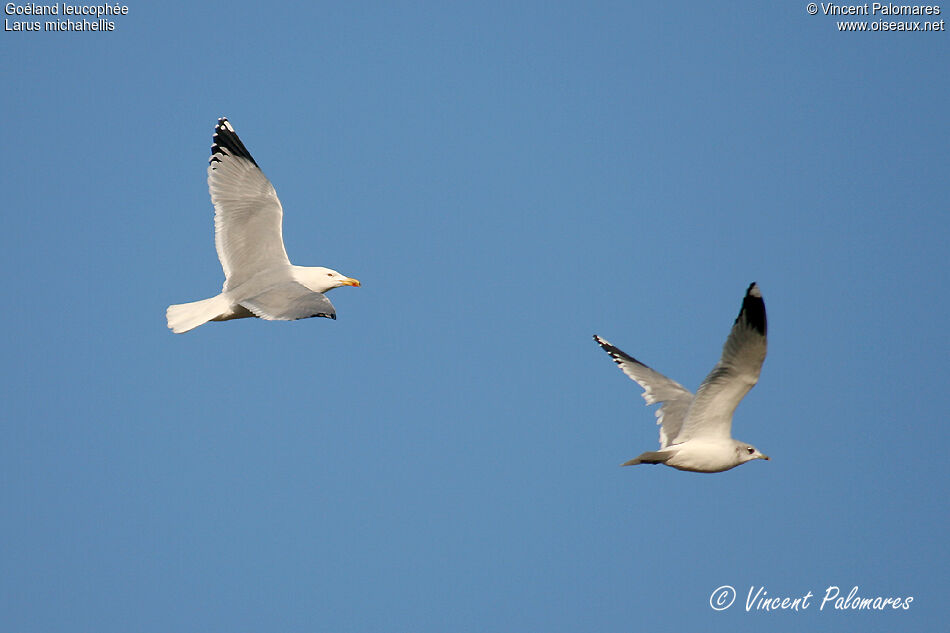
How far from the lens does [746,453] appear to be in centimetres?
→ 905

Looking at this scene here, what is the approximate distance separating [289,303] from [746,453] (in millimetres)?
3792

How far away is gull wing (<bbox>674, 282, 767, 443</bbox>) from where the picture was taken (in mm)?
8148

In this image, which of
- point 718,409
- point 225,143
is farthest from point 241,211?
point 718,409

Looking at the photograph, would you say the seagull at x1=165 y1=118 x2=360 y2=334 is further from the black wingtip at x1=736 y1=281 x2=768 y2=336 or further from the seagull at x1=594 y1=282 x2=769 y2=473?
the black wingtip at x1=736 y1=281 x2=768 y2=336

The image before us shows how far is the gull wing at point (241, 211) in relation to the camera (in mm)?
10367

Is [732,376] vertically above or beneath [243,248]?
beneath

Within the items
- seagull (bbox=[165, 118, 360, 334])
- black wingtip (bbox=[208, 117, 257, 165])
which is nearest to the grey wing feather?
seagull (bbox=[165, 118, 360, 334])

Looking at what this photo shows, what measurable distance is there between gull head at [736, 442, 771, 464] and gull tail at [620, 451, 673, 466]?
2.00 feet

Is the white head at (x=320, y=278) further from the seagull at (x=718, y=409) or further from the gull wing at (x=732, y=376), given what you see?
the gull wing at (x=732, y=376)

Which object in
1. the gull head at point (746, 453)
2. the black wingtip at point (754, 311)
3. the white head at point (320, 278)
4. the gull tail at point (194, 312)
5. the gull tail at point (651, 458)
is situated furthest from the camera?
the white head at point (320, 278)

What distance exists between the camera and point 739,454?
354 inches

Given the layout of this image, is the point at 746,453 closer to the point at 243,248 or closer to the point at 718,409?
the point at 718,409

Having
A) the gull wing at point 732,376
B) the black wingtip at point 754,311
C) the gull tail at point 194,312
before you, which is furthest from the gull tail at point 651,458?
the gull tail at point 194,312

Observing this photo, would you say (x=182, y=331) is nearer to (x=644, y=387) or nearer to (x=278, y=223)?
(x=278, y=223)
